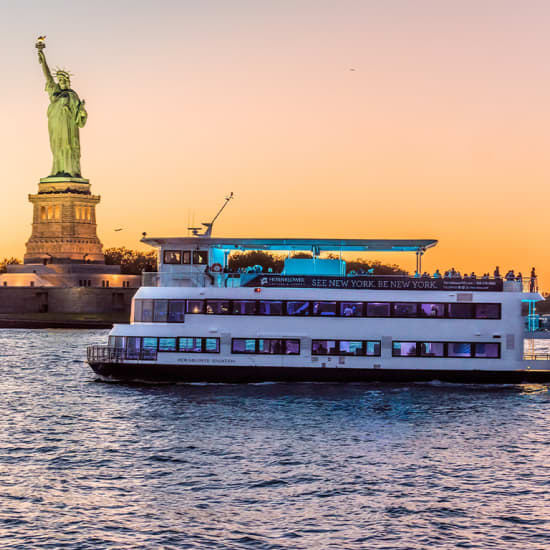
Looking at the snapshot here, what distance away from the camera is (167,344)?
43.2 meters

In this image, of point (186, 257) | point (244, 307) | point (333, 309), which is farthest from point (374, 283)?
point (186, 257)

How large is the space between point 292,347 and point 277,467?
15187 millimetres

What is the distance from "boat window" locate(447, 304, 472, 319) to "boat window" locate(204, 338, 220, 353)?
37.7ft

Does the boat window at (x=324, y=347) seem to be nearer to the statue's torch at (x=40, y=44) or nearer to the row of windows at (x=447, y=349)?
the row of windows at (x=447, y=349)

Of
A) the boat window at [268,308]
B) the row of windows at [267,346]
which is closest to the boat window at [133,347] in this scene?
the row of windows at [267,346]

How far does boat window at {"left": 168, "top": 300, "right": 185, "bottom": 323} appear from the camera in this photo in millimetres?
43406

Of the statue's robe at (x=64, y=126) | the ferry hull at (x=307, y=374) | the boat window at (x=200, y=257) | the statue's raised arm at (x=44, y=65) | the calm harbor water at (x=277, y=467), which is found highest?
the statue's raised arm at (x=44, y=65)

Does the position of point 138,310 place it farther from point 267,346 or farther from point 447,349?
point 447,349

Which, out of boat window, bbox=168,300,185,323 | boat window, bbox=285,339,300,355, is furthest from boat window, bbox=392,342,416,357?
boat window, bbox=168,300,185,323

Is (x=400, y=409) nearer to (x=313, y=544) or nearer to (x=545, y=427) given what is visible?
(x=545, y=427)

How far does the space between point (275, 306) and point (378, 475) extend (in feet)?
54.9

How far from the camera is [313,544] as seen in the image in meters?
21.2

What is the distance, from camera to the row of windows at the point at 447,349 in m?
43.2

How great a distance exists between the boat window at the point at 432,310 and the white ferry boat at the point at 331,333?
49 millimetres
